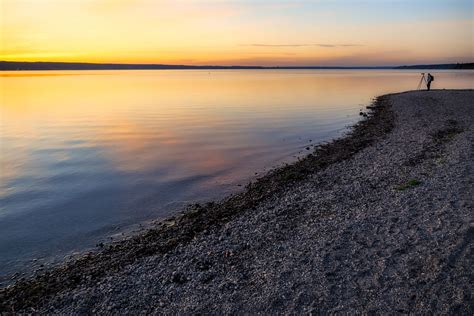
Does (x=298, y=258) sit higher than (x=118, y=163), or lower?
higher

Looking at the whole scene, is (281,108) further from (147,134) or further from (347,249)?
(347,249)

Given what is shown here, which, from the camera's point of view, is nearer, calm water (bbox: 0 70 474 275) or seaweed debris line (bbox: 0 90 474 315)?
seaweed debris line (bbox: 0 90 474 315)

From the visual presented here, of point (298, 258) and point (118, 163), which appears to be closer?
point (298, 258)

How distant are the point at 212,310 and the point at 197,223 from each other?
200 inches

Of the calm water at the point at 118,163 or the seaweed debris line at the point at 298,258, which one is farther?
the calm water at the point at 118,163

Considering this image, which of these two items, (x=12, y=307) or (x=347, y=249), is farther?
(x=347, y=249)

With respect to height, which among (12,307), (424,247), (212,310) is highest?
(424,247)

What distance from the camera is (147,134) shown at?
29.6 m

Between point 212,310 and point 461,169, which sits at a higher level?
point 461,169

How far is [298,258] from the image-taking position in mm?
8375

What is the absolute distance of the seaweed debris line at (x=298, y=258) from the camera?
22.8ft

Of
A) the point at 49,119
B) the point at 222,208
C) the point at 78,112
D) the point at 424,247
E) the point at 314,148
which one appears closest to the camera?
the point at 424,247

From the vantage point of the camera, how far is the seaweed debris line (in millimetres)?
6949

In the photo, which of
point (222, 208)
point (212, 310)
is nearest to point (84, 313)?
point (212, 310)
